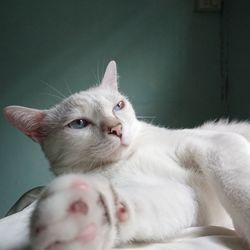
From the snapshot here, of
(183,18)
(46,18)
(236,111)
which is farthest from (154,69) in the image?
(46,18)

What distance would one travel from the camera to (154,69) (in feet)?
6.64

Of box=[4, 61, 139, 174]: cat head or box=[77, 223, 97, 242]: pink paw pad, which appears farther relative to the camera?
box=[4, 61, 139, 174]: cat head

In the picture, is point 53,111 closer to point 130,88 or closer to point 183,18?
point 130,88

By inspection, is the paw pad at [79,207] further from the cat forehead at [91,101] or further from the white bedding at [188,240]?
the cat forehead at [91,101]

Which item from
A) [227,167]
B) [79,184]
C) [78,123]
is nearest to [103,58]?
[78,123]

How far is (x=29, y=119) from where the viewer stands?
107cm

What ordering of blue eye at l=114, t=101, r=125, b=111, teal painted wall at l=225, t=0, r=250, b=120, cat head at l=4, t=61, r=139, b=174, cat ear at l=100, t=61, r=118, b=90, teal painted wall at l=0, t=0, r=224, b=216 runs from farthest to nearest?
teal painted wall at l=0, t=0, r=224, b=216
teal painted wall at l=225, t=0, r=250, b=120
cat ear at l=100, t=61, r=118, b=90
blue eye at l=114, t=101, r=125, b=111
cat head at l=4, t=61, r=139, b=174

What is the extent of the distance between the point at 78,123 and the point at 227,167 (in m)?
0.41

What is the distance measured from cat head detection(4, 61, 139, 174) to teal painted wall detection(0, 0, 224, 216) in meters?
0.91

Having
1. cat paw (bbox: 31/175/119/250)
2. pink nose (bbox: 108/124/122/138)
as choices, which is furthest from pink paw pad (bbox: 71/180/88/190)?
pink nose (bbox: 108/124/122/138)

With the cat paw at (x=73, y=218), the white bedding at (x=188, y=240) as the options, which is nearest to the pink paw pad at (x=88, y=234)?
the cat paw at (x=73, y=218)

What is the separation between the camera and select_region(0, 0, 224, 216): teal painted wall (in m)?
1.96

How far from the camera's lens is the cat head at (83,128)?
0.88 m

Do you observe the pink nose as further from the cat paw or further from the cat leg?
the cat paw
